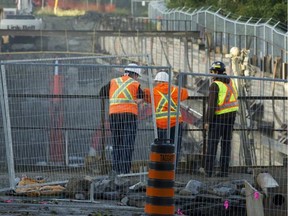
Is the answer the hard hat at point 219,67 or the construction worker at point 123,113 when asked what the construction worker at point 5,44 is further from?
the construction worker at point 123,113

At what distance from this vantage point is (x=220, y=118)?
17.1 m

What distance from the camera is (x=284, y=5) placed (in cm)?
4094

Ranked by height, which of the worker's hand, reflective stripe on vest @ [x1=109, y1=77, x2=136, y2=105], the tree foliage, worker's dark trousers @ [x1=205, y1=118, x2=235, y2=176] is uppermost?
the tree foliage

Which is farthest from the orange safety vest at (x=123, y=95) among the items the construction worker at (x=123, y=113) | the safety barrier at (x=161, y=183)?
the safety barrier at (x=161, y=183)

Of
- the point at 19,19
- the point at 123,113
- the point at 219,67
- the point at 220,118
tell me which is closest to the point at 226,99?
the point at 220,118

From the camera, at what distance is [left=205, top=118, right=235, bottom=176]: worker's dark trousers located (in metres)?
16.1

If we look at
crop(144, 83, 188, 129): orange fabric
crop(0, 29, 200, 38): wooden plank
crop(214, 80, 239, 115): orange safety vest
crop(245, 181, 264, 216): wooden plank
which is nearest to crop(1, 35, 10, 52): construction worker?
crop(0, 29, 200, 38): wooden plank

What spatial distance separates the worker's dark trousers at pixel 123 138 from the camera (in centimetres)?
1609

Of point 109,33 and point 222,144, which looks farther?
point 109,33

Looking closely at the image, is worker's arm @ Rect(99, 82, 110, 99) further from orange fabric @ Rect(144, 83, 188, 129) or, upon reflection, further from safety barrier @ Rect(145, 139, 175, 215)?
safety barrier @ Rect(145, 139, 175, 215)

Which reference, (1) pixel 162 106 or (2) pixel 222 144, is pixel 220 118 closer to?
(1) pixel 162 106

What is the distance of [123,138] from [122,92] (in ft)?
2.31

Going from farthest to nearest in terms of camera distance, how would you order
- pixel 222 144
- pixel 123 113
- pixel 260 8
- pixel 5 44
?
pixel 5 44, pixel 260 8, pixel 123 113, pixel 222 144

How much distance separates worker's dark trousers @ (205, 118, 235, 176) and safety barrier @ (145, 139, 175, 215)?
4807 millimetres
